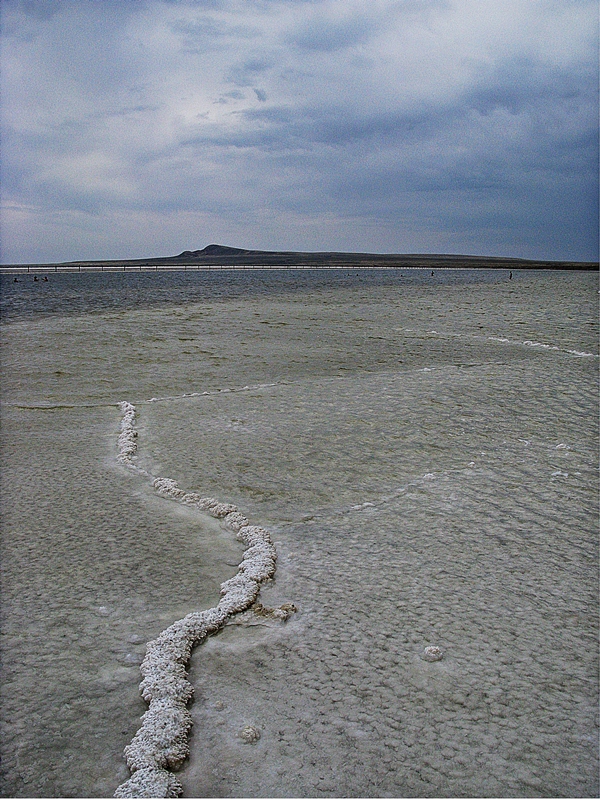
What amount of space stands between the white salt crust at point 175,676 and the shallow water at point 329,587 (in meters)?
0.05

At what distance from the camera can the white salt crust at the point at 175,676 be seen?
161 cm

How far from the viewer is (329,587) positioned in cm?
248

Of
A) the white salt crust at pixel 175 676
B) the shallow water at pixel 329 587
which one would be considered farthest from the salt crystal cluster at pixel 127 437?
the white salt crust at pixel 175 676

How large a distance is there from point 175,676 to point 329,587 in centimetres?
73

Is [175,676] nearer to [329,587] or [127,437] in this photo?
[329,587]

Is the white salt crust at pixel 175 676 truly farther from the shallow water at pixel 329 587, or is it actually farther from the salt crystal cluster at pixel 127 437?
the salt crystal cluster at pixel 127 437

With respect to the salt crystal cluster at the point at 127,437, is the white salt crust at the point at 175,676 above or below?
below

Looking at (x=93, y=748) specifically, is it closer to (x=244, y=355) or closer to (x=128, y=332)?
(x=244, y=355)

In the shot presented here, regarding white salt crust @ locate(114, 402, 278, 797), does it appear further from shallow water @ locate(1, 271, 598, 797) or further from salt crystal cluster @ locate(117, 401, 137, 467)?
salt crystal cluster @ locate(117, 401, 137, 467)

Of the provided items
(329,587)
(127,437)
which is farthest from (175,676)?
(127,437)

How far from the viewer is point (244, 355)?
28.1 feet

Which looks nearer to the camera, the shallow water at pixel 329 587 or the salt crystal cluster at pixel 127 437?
the shallow water at pixel 329 587

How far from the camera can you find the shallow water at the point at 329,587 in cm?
169

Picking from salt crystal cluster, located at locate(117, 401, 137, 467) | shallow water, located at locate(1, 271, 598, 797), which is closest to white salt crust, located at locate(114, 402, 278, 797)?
shallow water, located at locate(1, 271, 598, 797)
